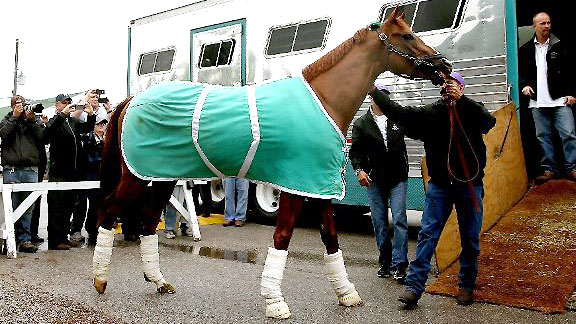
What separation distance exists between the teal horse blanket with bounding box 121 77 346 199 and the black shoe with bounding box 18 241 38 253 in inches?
125

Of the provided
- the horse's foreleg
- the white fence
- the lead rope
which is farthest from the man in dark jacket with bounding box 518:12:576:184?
the white fence

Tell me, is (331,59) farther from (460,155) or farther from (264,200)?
(264,200)

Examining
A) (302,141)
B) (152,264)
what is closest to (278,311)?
(302,141)

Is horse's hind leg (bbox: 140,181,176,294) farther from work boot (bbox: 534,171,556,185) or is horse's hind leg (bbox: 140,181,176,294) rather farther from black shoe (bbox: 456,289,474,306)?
work boot (bbox: 534,171,556,185)

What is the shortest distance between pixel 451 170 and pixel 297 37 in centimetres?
489

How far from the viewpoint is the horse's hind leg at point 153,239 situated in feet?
14.9

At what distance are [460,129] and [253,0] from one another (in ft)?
19.7

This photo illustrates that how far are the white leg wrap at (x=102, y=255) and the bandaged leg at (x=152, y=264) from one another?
284mm

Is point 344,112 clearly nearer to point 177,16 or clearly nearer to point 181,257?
point 181,257

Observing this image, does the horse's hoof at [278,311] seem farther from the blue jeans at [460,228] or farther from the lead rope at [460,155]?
the lead rope at [460,155]

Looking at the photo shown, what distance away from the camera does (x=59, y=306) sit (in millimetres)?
4137

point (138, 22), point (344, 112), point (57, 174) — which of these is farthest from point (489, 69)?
point (138, 22)

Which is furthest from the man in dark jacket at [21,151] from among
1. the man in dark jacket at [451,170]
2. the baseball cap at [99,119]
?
the man in dark jacket at [451,170]

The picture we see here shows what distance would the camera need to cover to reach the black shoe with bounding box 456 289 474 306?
13.6 ft
